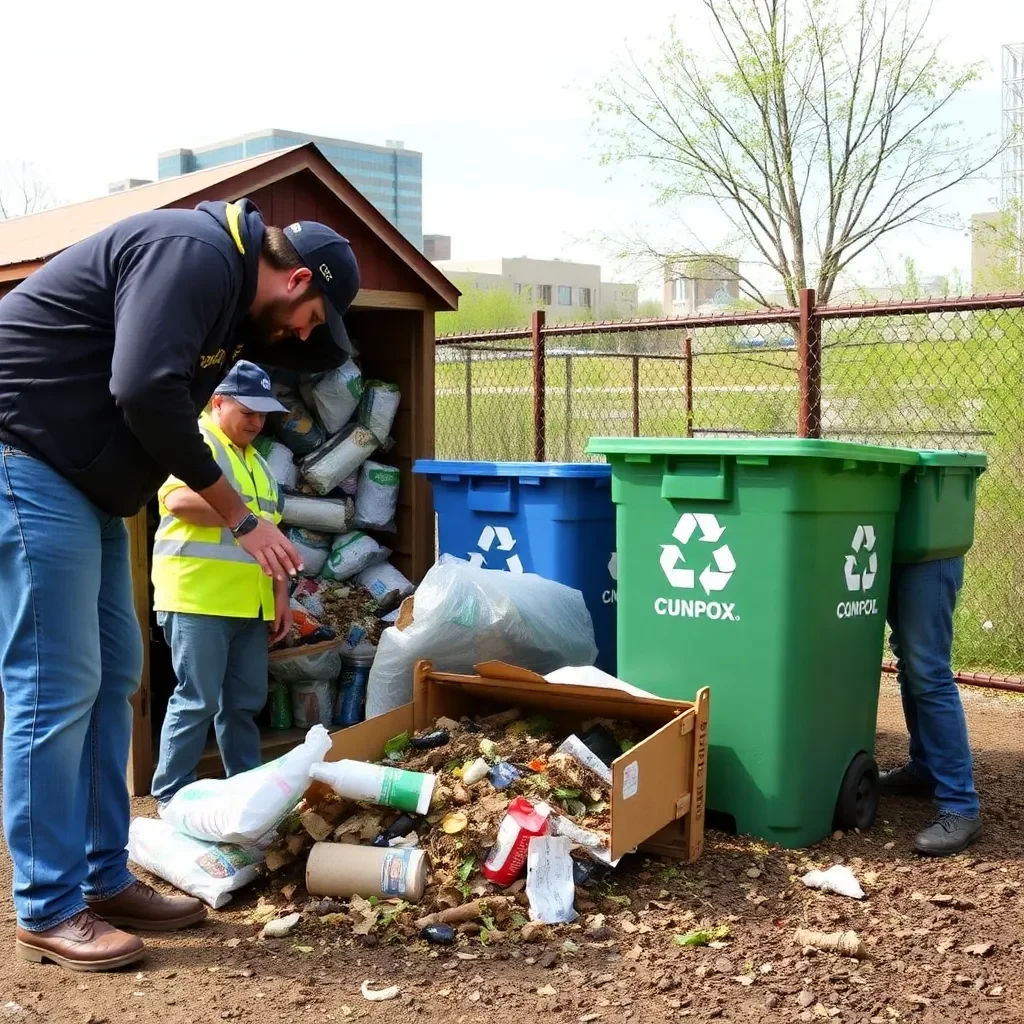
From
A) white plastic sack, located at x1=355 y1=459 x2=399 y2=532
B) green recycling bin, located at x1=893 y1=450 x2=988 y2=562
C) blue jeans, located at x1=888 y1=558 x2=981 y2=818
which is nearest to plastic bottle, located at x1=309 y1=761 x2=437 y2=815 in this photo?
blue jeans, located at x1=888 y1=558 x2=981 y2=818

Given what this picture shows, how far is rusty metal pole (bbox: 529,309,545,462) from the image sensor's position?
6.45m

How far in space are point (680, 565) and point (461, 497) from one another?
1499 millimetres

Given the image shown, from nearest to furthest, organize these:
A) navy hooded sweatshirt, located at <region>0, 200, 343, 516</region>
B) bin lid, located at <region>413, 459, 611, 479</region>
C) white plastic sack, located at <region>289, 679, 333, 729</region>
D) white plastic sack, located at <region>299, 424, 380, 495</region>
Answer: navy hooded sweatshirt, located at <region>0, 200, 343, 516</region>, bin lid, located at <region>413, 459, 611, 479</region>, white plastic sack, located at <region>289, 679, 333, 729</region>, white plastic sack, located at <region>299, 424, 380, 495</region>

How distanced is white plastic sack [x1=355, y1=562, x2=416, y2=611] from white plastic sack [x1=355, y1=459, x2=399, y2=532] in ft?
0.70

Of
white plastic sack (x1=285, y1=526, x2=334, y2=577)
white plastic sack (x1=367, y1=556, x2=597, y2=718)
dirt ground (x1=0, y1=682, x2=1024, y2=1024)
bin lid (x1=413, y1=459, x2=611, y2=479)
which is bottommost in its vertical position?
dirt ground (x1=0, y1=682, x2=1024, y2=1024)

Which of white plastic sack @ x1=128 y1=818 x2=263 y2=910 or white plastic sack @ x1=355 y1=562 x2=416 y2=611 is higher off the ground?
white plastic sack @ x1=355 y1=562 x2=416 y2=611

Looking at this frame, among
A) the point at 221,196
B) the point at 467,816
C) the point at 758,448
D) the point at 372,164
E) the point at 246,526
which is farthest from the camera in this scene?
the point at 372,164

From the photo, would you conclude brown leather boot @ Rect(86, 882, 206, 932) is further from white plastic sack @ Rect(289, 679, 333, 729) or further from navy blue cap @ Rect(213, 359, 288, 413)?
white plastic sack @ Rect(289, 679, 333, 729)

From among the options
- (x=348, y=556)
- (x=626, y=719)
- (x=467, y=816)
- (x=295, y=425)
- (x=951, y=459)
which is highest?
(x=295, y=425)

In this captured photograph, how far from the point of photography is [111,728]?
10.7 ft

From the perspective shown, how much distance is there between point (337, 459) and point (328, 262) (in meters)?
2.53

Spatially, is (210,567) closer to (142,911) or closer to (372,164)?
(142,911)

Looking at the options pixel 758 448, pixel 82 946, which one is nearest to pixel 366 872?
pixel 82 946

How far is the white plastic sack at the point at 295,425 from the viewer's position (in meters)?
5.56
